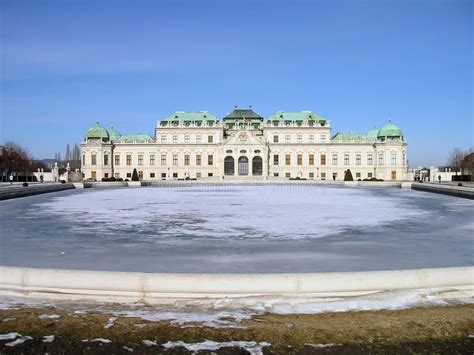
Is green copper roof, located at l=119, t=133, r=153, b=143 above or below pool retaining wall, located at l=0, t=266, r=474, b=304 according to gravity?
above

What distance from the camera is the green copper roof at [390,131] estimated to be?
98.1m

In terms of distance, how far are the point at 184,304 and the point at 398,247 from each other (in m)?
6.12

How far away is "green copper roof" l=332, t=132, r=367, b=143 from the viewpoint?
9987 centimetres

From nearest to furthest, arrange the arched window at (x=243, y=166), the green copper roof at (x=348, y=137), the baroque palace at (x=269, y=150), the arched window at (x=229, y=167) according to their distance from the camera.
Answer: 1. the arched window at (x=243, y=166)
2. the arched window at (x=229, y=167)
3. the baroque palace at (x=269, y=150)
4. the green copper roof at (x=348, y=137)

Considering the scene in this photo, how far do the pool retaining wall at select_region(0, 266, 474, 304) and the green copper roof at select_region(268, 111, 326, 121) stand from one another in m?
93.3

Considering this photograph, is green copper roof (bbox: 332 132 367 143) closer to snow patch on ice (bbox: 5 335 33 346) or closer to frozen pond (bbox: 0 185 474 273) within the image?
frozen pond (bbox: 0 185 474 273)

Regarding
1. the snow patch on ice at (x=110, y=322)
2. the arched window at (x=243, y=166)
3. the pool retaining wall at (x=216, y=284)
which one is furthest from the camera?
the arched window at (x=243, y=166)

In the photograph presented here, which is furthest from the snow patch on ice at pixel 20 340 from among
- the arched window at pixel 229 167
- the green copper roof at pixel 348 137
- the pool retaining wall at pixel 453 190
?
the green copper roof at pixel 348 137

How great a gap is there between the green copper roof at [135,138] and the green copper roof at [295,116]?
2780 centimetres

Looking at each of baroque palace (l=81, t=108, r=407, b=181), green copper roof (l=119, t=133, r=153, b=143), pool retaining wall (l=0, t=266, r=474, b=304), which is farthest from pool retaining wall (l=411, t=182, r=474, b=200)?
green copper roof (l=119, t=133, r=153, b=143)

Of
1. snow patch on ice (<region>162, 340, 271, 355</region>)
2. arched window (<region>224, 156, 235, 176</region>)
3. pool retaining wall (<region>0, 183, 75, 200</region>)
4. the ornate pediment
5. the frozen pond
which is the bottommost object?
snow patch on ice (<region>162, 340, 271, 355</region>)

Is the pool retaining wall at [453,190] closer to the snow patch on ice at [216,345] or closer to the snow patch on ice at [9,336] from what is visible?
the snow patch on ice at [216,345]

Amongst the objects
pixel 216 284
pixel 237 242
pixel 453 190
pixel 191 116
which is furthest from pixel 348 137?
pixel 216 284

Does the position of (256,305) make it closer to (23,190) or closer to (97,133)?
(23,190)
